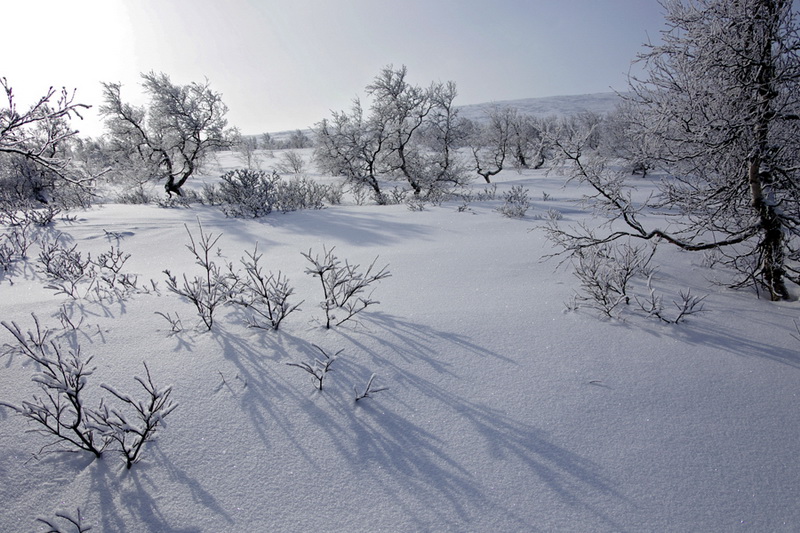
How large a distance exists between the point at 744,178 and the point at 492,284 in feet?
7.38

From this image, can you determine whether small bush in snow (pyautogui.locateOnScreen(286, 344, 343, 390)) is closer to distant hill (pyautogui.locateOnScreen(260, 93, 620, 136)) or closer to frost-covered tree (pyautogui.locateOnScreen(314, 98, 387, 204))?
frost-covered tree (pyautogui.locateOnScreen(314, 98, 387, 204))

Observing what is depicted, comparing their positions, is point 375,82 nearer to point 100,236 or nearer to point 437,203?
point 437,203

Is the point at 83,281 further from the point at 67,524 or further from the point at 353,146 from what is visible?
the point at 353,146

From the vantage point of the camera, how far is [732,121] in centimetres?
264

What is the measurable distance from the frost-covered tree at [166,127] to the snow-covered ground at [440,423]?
1197cm

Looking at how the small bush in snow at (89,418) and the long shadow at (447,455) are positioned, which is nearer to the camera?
the long shadow at (447,455)

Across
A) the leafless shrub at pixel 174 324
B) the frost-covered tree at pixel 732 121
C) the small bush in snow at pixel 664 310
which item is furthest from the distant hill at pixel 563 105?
the leafless shrub at pixel 174 324

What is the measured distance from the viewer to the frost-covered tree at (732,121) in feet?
8.42

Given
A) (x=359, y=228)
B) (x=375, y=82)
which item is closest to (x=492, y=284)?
(x=359, y=228)

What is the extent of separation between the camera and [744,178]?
2.99 m

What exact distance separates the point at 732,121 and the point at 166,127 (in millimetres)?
14927

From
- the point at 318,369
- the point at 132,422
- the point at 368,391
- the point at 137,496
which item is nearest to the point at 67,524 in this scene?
the point at 137,496

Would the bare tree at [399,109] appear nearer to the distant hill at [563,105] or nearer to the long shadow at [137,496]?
the long shadow at [137,496]

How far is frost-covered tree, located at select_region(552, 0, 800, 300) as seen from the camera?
257cm
